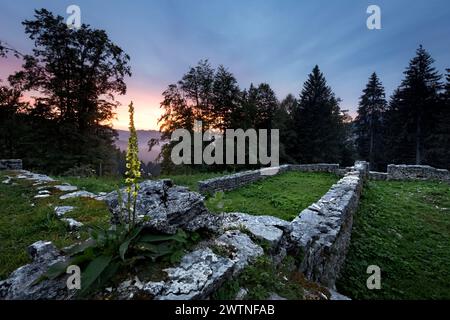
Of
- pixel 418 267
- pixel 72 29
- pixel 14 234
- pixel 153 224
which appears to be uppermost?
pixel 72 29

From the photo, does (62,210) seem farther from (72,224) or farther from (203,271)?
(203,271)

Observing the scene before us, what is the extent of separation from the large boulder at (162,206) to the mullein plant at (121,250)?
4.8 inches

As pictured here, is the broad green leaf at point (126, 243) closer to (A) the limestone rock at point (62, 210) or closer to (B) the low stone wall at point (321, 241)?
(B) the low stone wall at point (321, 241)

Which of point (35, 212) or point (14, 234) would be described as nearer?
point (14, 234)

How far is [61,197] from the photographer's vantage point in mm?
6023

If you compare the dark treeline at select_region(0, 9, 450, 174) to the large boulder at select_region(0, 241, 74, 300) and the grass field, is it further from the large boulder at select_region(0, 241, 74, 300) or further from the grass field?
the large boulder at select_region(0, 241, 74, 300)

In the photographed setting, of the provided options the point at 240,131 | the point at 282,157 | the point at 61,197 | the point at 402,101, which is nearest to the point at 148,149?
the point at 240,131

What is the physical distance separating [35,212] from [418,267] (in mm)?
8728

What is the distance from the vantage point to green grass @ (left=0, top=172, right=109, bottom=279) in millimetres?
3430

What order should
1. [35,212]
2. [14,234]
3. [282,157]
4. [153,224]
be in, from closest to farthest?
[153,224] → [14,234] → [35,212] → [282,157]

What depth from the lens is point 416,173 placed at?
625 inches

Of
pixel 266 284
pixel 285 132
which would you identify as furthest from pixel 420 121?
pixel 266 284

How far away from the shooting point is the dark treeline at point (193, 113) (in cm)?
1684
